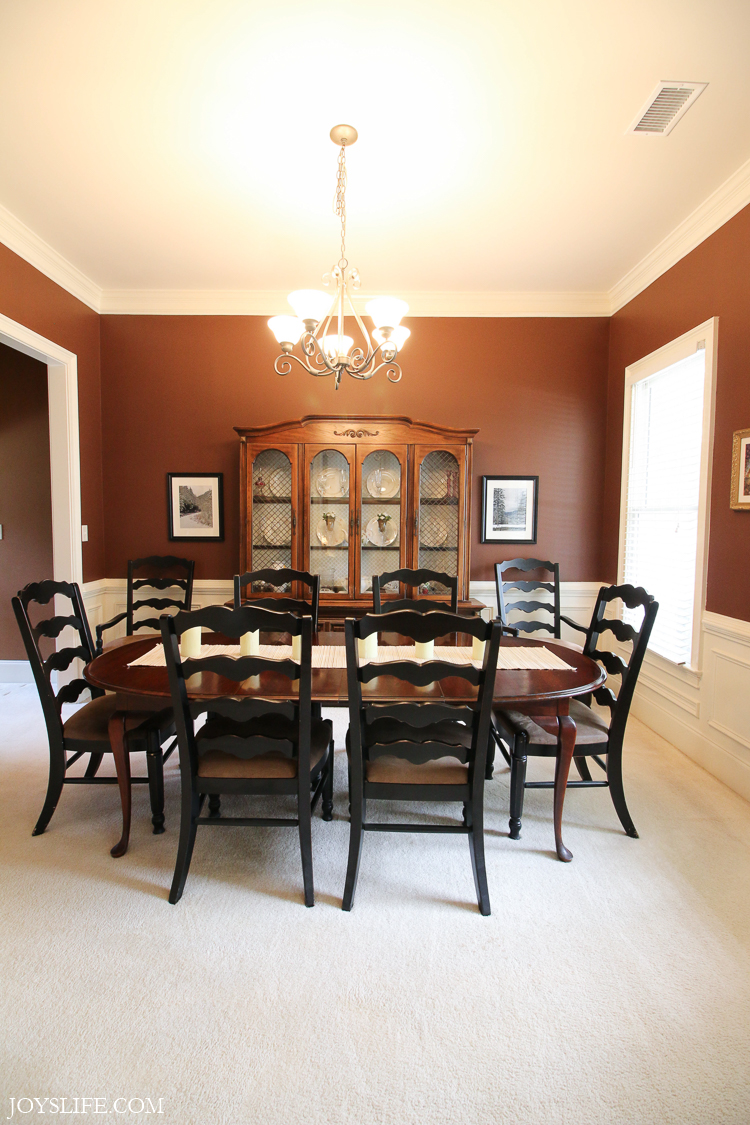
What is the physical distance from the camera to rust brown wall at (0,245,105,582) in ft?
9.95

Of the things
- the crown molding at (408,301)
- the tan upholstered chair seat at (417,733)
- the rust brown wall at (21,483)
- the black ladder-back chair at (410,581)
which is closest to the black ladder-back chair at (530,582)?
the black ladder-back chair at (410,581)

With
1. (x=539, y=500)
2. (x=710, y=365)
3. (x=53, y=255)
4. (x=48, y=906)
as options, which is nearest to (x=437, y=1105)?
(x=48, y=906)

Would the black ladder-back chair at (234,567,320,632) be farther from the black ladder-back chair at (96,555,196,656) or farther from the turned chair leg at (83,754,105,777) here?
the black ladder-back chair at (96,555,196,656)

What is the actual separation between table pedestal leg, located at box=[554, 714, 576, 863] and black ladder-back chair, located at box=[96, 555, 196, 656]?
271 cm

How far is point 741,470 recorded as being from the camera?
2529mm

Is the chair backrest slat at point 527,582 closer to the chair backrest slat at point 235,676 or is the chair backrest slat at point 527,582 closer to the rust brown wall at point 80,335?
the chair backrest slat at point 235,676

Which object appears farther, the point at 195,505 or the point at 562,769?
the point at 195,505

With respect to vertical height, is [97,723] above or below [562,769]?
above

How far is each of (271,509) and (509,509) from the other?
179 centimetres

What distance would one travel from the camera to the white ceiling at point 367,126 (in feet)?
5.74

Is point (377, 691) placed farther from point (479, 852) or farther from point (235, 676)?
point (479, 852)

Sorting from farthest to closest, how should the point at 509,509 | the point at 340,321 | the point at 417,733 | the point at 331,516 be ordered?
the point at 509,509
the point at 331,516
the point at 340,321
the point at 417,733

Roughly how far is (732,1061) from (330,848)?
1.34m

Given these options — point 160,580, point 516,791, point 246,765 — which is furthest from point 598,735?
point 160,580
